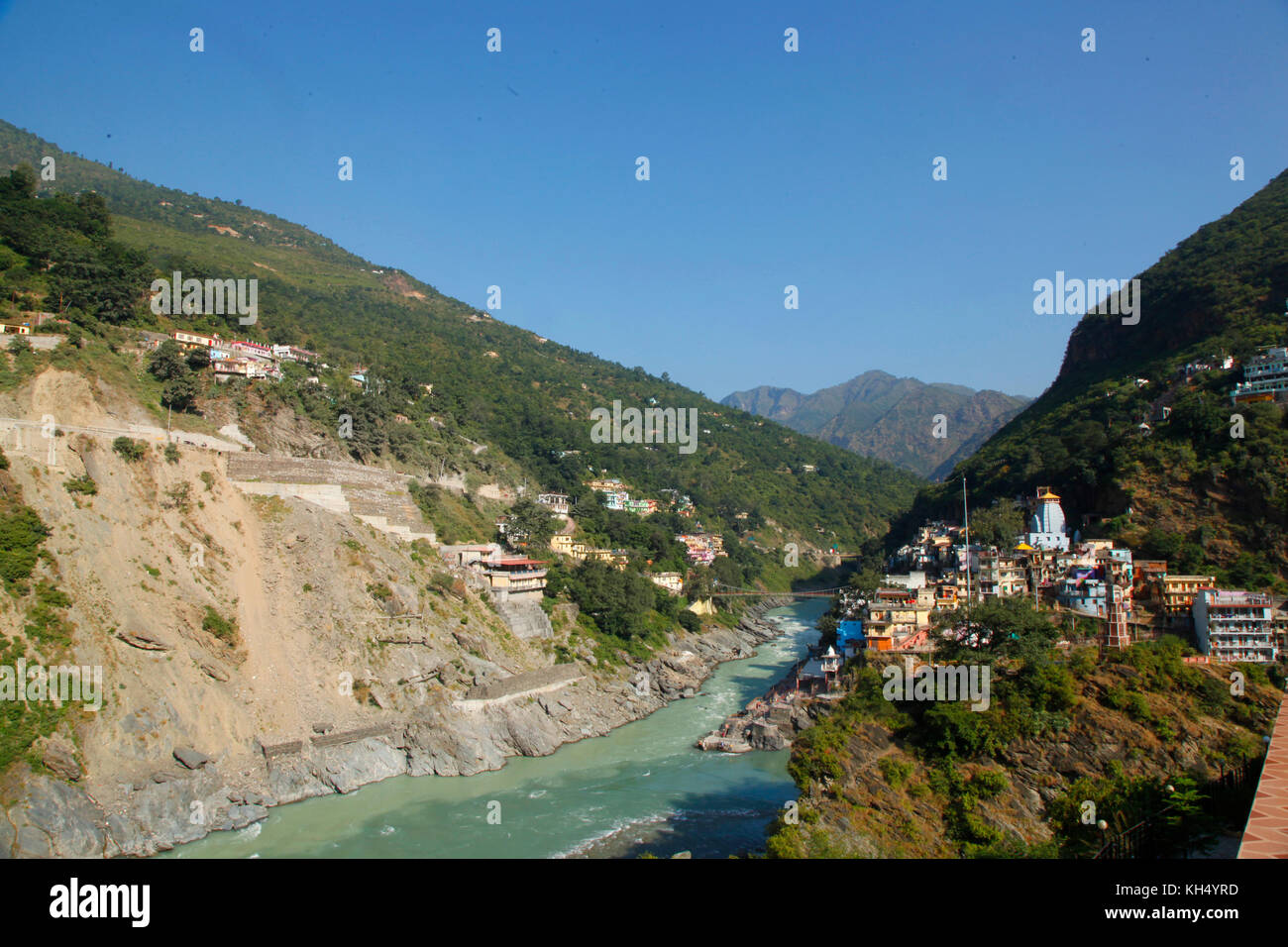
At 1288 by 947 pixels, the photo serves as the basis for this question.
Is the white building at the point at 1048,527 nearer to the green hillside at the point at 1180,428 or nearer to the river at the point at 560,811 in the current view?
the green hillside at the point at 1180,428

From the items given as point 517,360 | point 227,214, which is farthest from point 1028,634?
point 227,214

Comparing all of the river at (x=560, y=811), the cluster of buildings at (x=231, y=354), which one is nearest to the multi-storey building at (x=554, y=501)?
the cluster of buildings at (x=231, y=354)

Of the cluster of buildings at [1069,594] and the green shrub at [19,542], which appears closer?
the green shrub at [19,542]

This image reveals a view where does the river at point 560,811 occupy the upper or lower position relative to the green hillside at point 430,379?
lower

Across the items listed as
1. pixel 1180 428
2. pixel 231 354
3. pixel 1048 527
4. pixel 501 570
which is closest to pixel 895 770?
pixel 1048 527

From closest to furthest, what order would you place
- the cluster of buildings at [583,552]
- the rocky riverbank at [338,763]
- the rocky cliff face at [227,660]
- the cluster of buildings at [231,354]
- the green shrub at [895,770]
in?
the rocky riverbank at [338,763]
the green shrub at [895,770]
the rocky cliff face at [227,660]
the cluster of buildings at [231,354]
the cluster of buildings at [583,552]

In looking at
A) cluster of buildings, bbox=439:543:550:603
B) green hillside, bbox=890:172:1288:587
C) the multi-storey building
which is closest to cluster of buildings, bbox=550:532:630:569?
the multi-storey building

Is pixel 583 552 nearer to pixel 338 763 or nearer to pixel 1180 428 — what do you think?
pixel 338 763

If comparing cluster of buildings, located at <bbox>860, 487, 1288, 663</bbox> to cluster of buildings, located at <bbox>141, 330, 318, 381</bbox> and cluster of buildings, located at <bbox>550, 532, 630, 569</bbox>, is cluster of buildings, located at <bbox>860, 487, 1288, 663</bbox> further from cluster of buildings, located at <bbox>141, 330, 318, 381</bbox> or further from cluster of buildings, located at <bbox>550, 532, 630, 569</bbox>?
cluster of buildings, located at <bbox>141, 330, 318, 381</bbox>
